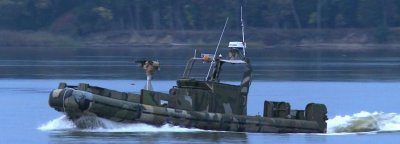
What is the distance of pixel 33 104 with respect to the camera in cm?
7356

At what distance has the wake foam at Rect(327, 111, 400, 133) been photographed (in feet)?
196

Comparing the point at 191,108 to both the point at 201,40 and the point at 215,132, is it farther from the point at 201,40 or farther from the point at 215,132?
the point at 201,40

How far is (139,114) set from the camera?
53406mm

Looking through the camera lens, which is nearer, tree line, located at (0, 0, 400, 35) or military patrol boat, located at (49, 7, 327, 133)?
military patrol boat, located at (49, 7, 327, 133)

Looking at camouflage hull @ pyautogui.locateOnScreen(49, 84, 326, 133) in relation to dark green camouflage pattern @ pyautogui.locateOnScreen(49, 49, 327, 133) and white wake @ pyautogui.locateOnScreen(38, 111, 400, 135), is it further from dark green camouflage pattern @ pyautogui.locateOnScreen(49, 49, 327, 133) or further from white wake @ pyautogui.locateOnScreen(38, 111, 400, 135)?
white wake @ pyautogui.locateOnScreen(38, 111, 400, 135)

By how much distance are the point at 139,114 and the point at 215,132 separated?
2.71m

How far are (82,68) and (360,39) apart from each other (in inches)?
3168

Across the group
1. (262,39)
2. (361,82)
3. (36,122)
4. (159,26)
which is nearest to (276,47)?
(262,39)

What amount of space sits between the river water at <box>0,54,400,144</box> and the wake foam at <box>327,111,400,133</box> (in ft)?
0.12

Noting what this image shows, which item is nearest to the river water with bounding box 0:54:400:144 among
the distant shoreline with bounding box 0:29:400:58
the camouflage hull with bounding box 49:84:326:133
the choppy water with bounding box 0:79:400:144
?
the choppy water with bounding box 0:79:400:144

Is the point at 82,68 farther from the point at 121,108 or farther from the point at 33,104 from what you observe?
the point at 121,108

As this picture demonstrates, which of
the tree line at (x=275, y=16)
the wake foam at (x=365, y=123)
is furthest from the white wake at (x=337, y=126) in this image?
the tree line at (x=275, y=16)

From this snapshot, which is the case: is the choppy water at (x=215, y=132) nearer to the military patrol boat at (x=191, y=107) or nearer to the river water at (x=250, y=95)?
the river water at (x=250, y=95)

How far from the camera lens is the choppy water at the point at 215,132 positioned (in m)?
53.3
